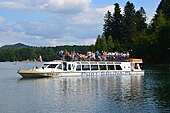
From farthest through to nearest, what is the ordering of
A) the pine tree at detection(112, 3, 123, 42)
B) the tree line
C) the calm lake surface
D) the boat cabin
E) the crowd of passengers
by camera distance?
the pine tree at detection(112, 3, 123, 42) < the tree line < the crowd of passengers < the boat cabin < the calm lake surface

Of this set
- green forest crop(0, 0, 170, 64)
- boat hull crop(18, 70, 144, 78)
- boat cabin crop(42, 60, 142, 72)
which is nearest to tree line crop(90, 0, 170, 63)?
green forest crop(0, 0, 170, 64)

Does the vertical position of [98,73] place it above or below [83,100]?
above

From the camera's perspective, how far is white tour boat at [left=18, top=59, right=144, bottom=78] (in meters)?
67.4

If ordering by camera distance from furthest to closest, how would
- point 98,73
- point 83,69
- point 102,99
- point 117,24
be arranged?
point 117,24
point 98,73
point 83,69
point 102,99

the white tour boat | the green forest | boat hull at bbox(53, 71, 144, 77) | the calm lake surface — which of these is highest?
the green forest

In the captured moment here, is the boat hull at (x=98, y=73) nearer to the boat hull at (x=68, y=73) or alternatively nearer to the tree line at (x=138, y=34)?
the boat hull at (x=68, y=73)

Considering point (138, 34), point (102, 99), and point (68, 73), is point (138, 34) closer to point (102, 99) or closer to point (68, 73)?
point (68, 73)

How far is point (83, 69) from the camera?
72.7 m

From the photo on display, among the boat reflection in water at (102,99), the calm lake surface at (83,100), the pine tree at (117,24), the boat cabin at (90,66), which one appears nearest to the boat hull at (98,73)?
the boat cabin at (90,66)

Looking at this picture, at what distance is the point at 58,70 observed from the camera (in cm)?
6881

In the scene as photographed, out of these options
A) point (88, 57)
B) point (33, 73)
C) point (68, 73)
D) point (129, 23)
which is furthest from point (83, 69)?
point (129, 23)

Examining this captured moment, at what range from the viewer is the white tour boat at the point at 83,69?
67.4 meters

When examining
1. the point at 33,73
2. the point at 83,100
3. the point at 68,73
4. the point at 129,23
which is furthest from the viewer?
the point at 129,23

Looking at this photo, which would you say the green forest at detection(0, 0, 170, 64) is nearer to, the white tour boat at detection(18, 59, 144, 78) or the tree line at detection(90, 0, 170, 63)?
the tree line at detection(90, 0, 170, 63)
